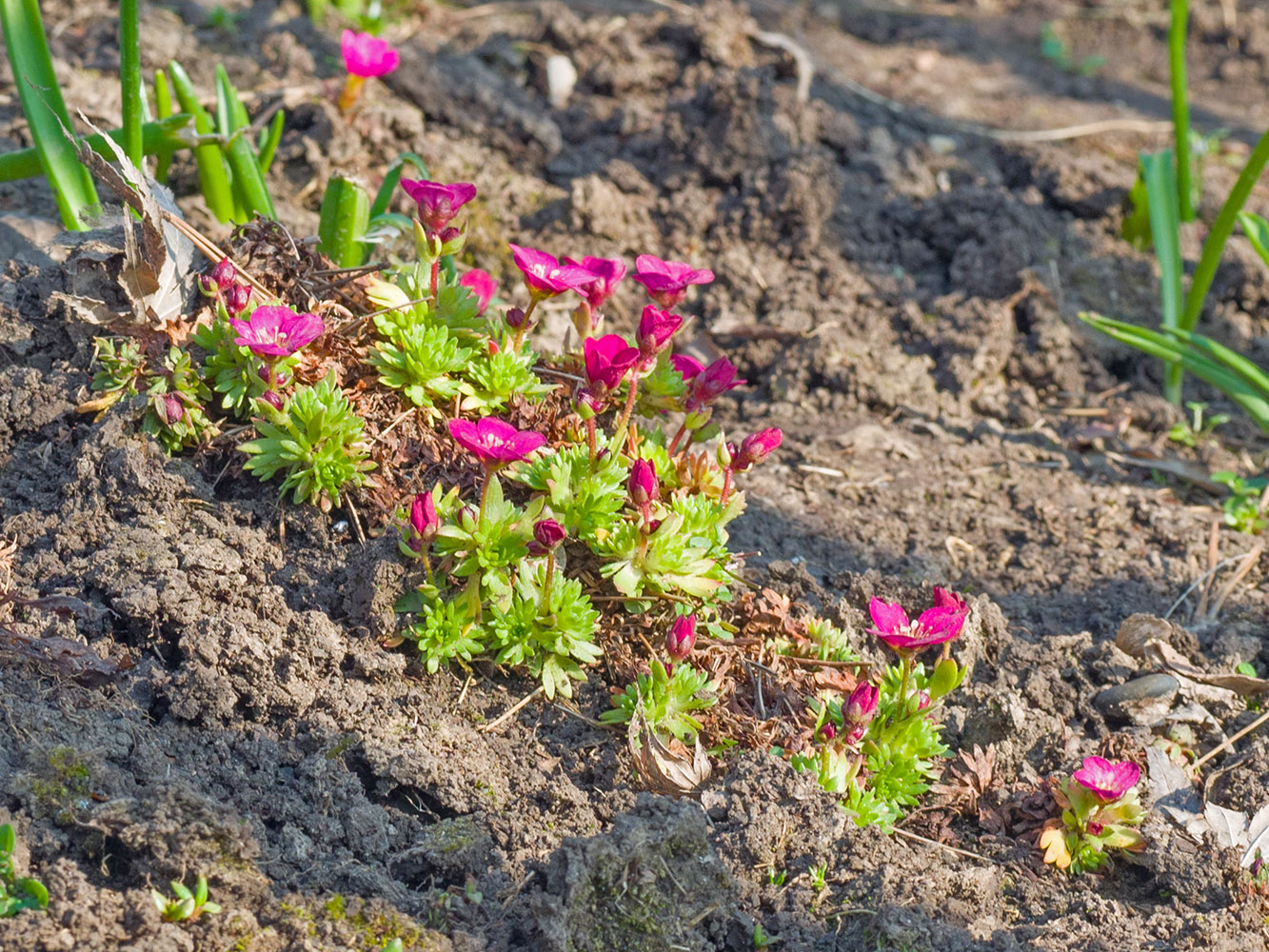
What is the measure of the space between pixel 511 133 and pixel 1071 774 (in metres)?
3.14

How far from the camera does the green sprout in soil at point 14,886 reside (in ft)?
5.57

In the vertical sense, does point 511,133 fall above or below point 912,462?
above

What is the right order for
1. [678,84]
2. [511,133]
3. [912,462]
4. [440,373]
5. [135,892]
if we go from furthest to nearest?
[678,84]
[511,133]
[912,462]
[440,373]
[135,892]

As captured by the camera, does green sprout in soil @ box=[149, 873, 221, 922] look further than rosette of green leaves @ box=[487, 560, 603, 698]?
No

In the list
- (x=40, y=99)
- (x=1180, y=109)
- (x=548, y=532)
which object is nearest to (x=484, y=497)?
(x=548, y=532)

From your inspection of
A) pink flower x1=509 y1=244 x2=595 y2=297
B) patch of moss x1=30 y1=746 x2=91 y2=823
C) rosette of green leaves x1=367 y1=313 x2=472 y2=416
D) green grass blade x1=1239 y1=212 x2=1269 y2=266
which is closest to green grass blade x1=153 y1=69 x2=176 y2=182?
rosette of green leaves x1=367 y1=313 x2=472 y2=416

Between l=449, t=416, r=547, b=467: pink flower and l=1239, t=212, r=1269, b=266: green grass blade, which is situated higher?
l=1239, t=212, r=1269, b=266: green grass blade

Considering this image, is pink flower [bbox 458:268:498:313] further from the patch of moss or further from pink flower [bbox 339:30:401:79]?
the patch of moss

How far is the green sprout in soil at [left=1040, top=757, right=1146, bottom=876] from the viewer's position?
7.47 ft

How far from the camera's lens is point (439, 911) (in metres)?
1.90

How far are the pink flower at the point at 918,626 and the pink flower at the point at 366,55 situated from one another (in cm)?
252

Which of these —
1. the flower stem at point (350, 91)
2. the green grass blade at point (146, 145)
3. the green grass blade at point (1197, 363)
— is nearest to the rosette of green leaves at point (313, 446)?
the green grass blade at point (146, 145)

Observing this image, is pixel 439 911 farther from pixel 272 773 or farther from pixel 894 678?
pixel 894 678

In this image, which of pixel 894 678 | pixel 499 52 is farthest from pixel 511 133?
pixel 894 678
